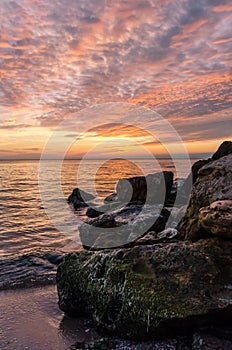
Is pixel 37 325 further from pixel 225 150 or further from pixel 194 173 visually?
pixel 194 173

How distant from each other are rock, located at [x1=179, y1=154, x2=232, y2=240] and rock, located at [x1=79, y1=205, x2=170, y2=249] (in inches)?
123

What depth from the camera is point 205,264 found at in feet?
Result: 20.5

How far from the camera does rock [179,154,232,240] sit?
301 inches

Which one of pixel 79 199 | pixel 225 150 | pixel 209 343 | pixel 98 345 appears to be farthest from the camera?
pixel 79 199

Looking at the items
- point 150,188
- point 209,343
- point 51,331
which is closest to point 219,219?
point 209,343

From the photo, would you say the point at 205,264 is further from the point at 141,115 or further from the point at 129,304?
the point at 141,115

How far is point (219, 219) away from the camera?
6.62m

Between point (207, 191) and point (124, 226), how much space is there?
490 centimetres

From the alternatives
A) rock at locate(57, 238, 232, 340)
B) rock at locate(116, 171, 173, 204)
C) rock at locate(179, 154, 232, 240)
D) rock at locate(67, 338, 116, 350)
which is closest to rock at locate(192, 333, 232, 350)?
rock at locate(57, 238, 232, 340)

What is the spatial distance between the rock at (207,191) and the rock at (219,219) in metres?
0.53

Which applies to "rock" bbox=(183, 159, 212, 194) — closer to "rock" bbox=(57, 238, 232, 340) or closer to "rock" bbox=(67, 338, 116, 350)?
"rock" bbox=(57, 238, 232, 340)

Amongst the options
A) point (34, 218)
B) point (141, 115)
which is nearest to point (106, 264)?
point (141, 115)

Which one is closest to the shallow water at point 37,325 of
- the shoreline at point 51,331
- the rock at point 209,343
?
the shoreline at point 51,331

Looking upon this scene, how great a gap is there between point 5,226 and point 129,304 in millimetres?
14490
